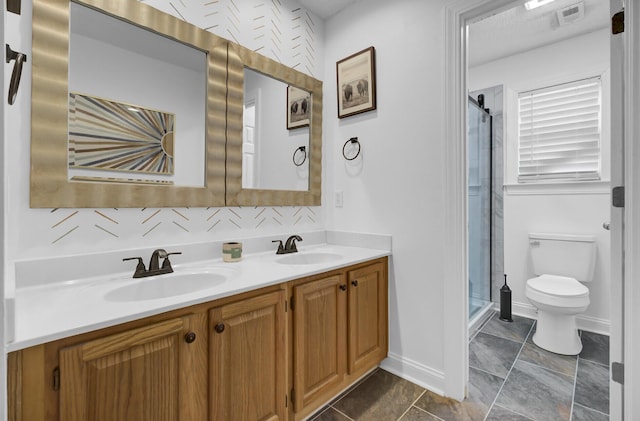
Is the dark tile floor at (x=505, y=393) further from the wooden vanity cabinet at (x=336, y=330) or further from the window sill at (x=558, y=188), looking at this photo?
the window sill at (x=558, y=188)

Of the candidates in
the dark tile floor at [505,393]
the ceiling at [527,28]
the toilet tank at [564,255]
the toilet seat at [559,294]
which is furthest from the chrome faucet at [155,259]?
the toilet tank at [564,255]

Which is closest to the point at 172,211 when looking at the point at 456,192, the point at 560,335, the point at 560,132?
the point at 456,192

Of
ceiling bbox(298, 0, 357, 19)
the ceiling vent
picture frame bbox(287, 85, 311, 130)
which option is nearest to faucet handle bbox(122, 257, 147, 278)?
picture frame bbox(287, 85, 311, 130)

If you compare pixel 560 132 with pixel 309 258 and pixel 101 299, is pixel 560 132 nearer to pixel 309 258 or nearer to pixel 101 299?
pixel 309 258

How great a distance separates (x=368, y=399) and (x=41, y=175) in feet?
6.11

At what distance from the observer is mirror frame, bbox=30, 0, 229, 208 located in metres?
1.19

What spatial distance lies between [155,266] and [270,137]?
107 cm

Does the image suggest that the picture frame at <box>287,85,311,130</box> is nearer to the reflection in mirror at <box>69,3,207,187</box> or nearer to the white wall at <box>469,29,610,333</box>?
the reflection in mirror at <box>69,3,207,187</box>

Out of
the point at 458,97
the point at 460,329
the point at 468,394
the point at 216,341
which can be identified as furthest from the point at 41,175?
the point at 468,394

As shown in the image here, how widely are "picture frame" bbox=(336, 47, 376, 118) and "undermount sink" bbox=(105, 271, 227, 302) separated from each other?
1.43m

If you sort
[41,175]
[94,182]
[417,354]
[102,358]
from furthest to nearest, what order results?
1. [417,354]
2. [94,182]
3. [41,175]
4. [102,358]

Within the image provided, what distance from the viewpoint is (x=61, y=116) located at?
1.24 meters

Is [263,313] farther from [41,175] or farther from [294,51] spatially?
[294,51]

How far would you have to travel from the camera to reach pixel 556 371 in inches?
76.0
